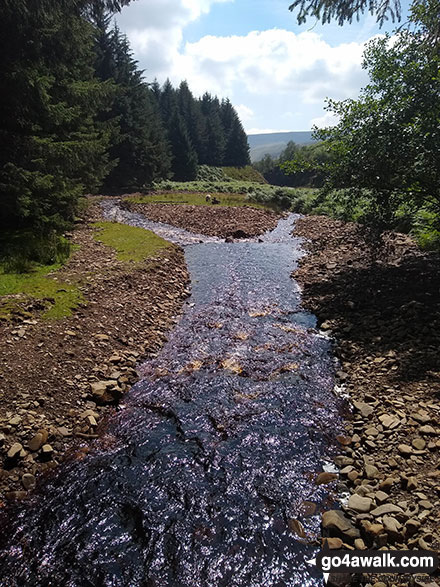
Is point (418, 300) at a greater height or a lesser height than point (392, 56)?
lesser

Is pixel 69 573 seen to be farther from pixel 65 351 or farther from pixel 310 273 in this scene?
pixel 310 273

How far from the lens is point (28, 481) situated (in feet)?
19.2

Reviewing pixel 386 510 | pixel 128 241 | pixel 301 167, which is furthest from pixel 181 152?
pixel 386 510

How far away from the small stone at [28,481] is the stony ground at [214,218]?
22.7m

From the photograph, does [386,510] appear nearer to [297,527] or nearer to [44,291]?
[297,527]

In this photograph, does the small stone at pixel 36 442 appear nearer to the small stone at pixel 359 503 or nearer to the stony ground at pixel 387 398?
the stony ground at pixel 387 398

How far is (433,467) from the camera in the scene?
5.56 meters

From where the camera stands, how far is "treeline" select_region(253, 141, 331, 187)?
13.9 meters

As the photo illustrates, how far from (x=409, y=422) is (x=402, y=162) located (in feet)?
28.5

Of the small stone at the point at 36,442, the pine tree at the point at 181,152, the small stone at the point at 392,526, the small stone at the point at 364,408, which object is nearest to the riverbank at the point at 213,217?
the small stone at the point at 364,408

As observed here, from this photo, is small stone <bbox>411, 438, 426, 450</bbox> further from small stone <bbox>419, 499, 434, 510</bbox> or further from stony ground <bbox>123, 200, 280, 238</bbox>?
stony ground <bbox>123, 200, 280, 238</bbox>

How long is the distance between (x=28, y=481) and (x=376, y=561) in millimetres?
5471

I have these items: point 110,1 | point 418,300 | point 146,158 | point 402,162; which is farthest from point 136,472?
point 146,158

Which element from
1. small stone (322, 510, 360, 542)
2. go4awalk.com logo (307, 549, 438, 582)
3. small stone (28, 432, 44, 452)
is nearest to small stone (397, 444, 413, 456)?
small stone (322, 510, 360, 542)
